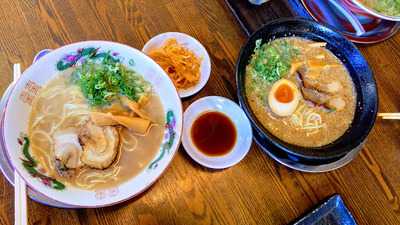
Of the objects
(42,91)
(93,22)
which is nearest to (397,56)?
(93,22)

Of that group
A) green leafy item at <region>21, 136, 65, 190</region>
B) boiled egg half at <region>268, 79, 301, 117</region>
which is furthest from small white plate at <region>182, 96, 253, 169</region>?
green leafy item at <region>21, 136, 65, 190</region>

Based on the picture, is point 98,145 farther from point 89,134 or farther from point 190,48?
point 190,48

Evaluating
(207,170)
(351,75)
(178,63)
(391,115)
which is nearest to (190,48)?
(178,63)

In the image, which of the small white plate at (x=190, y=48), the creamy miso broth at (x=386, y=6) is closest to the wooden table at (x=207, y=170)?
the small white plate at (x=190, y=48)

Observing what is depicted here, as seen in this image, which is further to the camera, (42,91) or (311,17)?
(311,17)

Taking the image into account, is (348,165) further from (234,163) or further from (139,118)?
(139,118)

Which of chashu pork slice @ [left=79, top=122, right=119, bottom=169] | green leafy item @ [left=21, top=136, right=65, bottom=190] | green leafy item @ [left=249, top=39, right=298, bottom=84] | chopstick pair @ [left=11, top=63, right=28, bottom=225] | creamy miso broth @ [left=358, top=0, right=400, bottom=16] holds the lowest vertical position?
chopstick pair @ [left=11, top=63, right=28, bottom=225]

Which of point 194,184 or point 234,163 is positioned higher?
point 234,163

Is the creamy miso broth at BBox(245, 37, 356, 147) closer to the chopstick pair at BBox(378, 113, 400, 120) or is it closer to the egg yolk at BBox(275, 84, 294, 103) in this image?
the egg yolk at BBox(275, 84, 294, 103)

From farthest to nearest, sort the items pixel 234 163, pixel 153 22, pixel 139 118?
pixel 153 22 → pixel 234 163 → pixel 139 118
